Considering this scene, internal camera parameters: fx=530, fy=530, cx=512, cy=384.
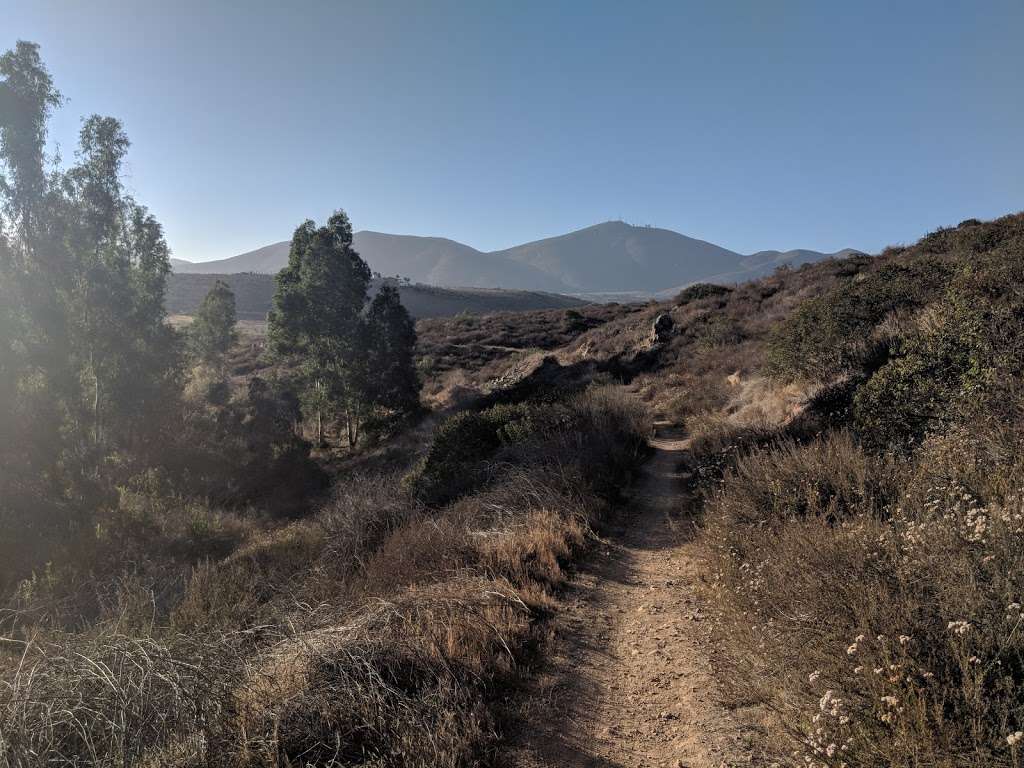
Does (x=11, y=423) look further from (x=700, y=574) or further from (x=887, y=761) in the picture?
(x=887, y=761)

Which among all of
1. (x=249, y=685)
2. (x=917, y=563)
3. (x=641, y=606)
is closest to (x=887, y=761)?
(x=917, y=563)

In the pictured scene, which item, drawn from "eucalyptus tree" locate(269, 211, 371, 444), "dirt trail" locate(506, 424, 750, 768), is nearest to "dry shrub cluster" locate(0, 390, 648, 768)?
"dirt trail" locate(506, 424, 750, 768)

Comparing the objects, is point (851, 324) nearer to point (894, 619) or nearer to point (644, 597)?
point (644, 597)

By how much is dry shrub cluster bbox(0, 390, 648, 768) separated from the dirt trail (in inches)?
13.0

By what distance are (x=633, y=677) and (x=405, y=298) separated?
94.0 metres

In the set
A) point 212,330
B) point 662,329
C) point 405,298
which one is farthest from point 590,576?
point 405,298

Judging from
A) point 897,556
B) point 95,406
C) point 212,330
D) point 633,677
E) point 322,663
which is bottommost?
point 633,677

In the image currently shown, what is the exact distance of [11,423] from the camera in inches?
617

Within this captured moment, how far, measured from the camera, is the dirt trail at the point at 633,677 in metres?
3.36

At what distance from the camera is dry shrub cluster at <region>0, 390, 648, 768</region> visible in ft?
9.84

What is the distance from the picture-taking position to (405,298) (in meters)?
94.4

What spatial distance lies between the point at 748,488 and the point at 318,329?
66.1 ft

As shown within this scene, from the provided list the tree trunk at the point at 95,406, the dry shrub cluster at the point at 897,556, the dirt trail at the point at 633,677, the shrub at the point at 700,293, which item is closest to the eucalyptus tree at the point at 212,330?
the tree trunk at the point at 95,406

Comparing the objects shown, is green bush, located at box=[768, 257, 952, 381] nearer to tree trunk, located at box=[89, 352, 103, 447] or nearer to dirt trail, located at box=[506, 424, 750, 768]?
dirt trail, located at box=[506, 424, 750, 768]
